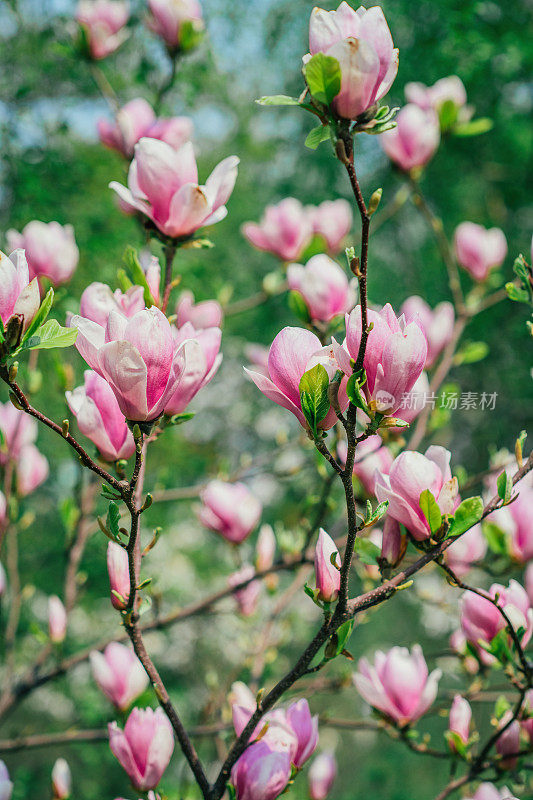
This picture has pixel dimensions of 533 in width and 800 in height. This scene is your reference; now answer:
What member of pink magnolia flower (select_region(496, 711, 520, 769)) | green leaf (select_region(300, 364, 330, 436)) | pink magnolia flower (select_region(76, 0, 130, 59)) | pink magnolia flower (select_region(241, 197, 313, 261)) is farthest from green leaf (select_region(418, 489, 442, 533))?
pink magnolia flower (select_region(76, 0, 130, 59))

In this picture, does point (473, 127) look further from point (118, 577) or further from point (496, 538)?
point (118, 577)

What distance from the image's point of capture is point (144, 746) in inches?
22.6

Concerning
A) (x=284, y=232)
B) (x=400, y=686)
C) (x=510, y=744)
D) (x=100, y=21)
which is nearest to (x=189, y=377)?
(x=400, y=686)

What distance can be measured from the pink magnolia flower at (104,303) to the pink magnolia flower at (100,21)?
0.81 meters

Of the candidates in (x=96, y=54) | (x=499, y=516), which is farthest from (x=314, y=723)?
(x=96, y=54)

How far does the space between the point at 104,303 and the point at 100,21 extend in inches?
33.2

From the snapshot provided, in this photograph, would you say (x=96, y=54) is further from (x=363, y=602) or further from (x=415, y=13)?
(x=415, y=13)

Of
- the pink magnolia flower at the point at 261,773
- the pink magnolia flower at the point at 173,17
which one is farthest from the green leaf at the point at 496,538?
the pink magnolia flower at the point at 173,17

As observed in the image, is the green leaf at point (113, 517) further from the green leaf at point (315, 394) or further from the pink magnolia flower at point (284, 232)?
the pink magnolia flower at point (284, 232)

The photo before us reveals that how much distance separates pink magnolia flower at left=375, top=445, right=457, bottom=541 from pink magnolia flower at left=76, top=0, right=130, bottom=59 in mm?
1030

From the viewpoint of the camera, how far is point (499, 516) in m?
0.77

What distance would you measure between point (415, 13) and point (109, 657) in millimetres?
2177

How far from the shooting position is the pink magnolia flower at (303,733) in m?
0.57

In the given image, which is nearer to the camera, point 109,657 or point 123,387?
point 123,387
